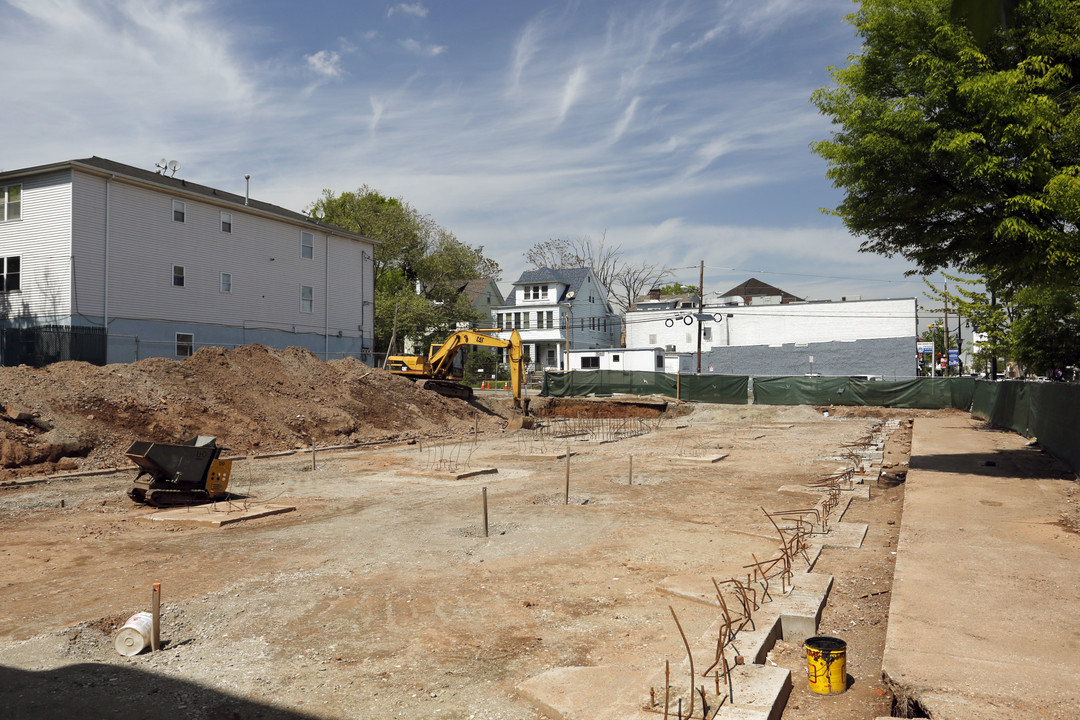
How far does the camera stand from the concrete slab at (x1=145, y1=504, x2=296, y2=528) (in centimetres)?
1209

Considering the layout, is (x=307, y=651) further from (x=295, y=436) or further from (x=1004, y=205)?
(x=295, y=436)

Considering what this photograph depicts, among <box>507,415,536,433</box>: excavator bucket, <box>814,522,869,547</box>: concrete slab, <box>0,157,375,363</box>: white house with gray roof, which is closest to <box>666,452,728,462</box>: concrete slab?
<box>814,522,869,547</box>: concrete slab

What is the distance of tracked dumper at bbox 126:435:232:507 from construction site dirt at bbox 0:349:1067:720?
38 centimetres

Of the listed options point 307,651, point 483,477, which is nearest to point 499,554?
point 307,651

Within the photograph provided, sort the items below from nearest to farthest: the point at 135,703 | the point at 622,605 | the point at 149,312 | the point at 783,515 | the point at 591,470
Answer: the point at 135,703, the point at 622,605, the point at 783,515, the point at 591,470, the point at 149,312

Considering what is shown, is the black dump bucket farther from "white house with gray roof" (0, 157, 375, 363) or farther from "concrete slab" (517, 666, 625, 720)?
"white house with gray roof" (0, 157, 375, 363)

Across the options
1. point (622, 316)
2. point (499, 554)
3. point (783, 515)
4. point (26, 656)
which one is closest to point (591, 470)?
point (783, 515)

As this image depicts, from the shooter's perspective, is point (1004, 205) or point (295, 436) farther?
point (295, 436)

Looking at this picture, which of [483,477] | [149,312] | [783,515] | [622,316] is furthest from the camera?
[622,316]

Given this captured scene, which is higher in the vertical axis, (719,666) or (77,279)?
(77,279)

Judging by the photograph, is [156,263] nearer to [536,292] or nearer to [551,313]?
[551,313]

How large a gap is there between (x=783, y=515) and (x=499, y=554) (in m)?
5.35

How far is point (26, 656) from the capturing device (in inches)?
244

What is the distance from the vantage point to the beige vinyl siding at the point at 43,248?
95.8 feet
